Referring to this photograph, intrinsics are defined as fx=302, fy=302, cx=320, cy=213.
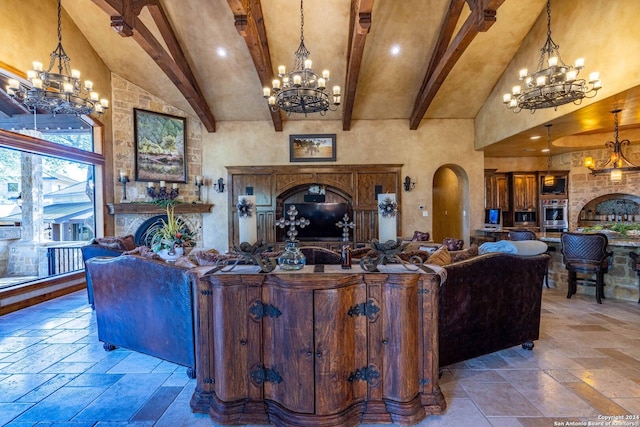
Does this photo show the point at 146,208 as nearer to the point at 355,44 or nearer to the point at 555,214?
the point at 355,44

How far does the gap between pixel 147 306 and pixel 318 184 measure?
5.97 meters

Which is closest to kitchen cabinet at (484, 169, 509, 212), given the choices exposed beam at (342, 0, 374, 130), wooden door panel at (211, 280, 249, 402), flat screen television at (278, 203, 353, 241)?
flat screen television at (278, 203, 353, 241)

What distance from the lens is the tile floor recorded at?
83.1 inches

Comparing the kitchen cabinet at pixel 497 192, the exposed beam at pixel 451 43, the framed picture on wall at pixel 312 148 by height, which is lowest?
the kitchen cabinet at pixel 497 192

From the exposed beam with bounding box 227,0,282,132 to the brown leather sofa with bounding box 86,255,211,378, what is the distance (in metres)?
3.94

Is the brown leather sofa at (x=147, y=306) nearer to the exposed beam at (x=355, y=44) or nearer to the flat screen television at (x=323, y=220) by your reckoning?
the exposed beam at (x=355, y=44)

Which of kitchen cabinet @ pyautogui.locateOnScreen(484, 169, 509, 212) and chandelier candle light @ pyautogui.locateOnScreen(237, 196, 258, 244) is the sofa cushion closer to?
chandelier candle light @ pyautogui.locateOnScreen(237, 196, 258, 244)

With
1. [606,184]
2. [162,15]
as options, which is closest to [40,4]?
[162,15]

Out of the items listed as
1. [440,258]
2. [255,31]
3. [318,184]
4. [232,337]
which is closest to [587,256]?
[440,258]

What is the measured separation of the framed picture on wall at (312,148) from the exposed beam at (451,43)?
2.28 m

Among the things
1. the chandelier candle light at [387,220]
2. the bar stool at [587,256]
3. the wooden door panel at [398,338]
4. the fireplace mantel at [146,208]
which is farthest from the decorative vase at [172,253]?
the bar stool at [587,256]

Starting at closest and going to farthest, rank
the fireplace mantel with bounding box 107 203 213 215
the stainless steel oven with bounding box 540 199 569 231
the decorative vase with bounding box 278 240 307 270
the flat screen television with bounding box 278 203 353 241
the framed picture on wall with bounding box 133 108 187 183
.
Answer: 1. the decorative vase with bounding box 278 240 307 270
2. the fireplace mantel with bounding box 107 203 213 215
3. the framed picture on wall with bounding box 133 108 187 183
4. the flat screen television with bounding box 278 203 353 241
5. the stainless steel oven with bounding box 540 199 569 231

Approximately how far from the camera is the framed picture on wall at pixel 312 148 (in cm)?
822

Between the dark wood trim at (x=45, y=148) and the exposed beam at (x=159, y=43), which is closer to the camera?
the exposed beam at (x=159, y=43)
